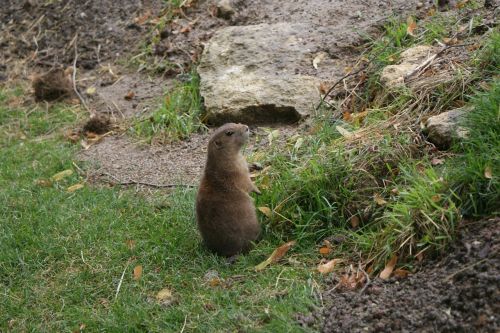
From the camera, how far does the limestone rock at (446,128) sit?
5.07 m

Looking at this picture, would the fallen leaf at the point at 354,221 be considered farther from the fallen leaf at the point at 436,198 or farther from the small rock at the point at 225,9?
the small rock at the point at 225,9

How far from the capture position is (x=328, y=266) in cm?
479

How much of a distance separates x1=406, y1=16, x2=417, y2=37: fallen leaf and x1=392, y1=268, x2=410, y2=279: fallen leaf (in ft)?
10.2

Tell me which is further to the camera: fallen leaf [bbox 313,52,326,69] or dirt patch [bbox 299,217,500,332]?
fallen leaf [bbox 313,52,326,69]

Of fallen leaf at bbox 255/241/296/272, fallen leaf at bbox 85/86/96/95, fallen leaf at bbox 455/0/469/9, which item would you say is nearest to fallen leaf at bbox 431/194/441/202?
fallen leaf at bbox 255/241/296/272

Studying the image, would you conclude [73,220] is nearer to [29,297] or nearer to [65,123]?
[29,297]

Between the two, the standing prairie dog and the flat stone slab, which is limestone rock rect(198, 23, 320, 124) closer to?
the flat stone slab

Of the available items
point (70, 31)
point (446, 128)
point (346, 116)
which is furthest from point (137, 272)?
point (70, 31)

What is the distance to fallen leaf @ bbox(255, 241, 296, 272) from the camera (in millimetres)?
5004

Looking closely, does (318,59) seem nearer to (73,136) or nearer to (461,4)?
(461,4)

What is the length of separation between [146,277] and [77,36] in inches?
205

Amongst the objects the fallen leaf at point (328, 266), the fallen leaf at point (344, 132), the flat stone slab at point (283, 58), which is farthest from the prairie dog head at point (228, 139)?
the flat stone slab at point (283, 58)

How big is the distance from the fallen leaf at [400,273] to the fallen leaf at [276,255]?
883 mm

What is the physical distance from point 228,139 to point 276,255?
0.97 metres
